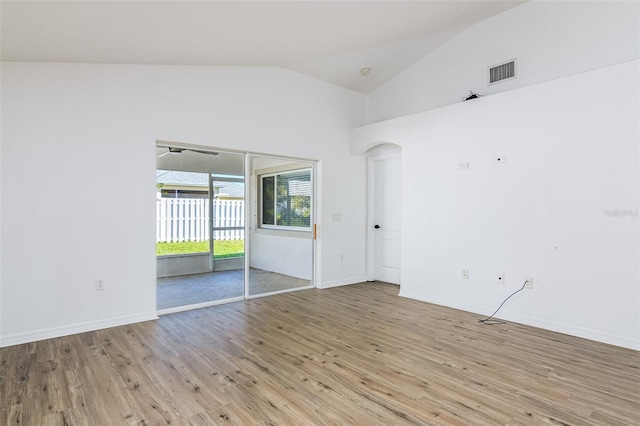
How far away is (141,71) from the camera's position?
12.9 feet

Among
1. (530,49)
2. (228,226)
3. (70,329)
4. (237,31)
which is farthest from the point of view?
(228,226)

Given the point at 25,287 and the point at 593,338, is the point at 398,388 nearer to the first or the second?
the point at 593,338

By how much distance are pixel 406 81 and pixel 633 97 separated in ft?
9.87

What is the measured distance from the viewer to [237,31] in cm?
340

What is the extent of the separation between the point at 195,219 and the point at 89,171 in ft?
4.43

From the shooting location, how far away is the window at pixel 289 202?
5574mm

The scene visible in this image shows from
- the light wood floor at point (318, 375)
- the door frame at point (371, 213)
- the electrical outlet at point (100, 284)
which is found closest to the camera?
the light wood floor at point (318, 375)

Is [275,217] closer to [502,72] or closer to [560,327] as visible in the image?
[502,72]

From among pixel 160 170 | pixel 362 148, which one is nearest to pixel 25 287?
pixel 160 170

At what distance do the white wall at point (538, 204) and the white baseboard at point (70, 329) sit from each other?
3.66 m

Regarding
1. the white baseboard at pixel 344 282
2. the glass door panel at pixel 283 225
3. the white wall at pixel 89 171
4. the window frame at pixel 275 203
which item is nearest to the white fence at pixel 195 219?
the white wall at pixel 89 171

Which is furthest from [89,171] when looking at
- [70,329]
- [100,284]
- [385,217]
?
[385,217]

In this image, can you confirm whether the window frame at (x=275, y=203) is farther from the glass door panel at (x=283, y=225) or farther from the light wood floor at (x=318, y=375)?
the light wood floor at (x=318, y=375)

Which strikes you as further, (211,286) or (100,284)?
(211,286)
